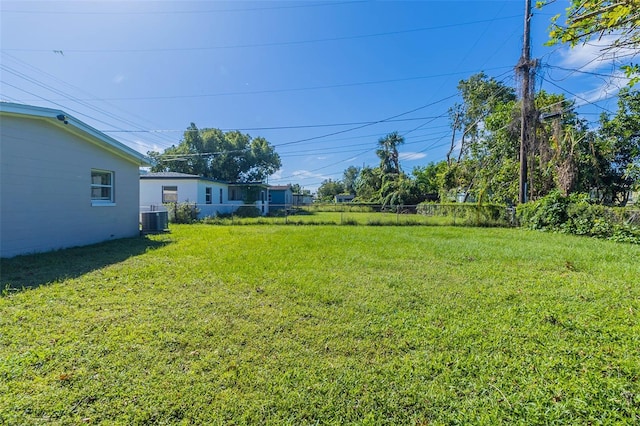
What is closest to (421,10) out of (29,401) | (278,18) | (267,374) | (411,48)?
(411,48)

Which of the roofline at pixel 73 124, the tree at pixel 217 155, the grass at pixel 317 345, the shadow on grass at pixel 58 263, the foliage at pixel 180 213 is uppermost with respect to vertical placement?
the tree at pixel 217 155

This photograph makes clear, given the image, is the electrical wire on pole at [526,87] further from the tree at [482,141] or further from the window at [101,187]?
the window at [101,187]

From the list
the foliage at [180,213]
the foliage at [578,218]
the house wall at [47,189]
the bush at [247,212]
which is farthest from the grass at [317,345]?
the bush at [247,212]

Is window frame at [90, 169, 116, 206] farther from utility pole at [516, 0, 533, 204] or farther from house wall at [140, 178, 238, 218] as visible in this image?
utility pole at [516, 0, 533, 204]

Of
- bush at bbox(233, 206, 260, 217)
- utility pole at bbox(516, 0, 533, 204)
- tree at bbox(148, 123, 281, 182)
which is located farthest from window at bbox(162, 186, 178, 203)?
utility pole at bbox(516, 0, 533, 204)

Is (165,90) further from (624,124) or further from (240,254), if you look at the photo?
(624,124)

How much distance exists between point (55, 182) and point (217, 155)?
2647cm

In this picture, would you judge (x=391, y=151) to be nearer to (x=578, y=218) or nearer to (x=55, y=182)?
(x=578, y=218)

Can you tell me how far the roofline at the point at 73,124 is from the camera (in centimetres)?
564

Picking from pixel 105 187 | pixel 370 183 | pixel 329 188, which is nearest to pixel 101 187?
pixel 105 187

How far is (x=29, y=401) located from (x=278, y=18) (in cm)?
1511

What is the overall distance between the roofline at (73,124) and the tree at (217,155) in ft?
69.8

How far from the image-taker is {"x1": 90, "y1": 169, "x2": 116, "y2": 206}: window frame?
26.3ft

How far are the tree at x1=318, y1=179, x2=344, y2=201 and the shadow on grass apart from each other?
52.4 m
